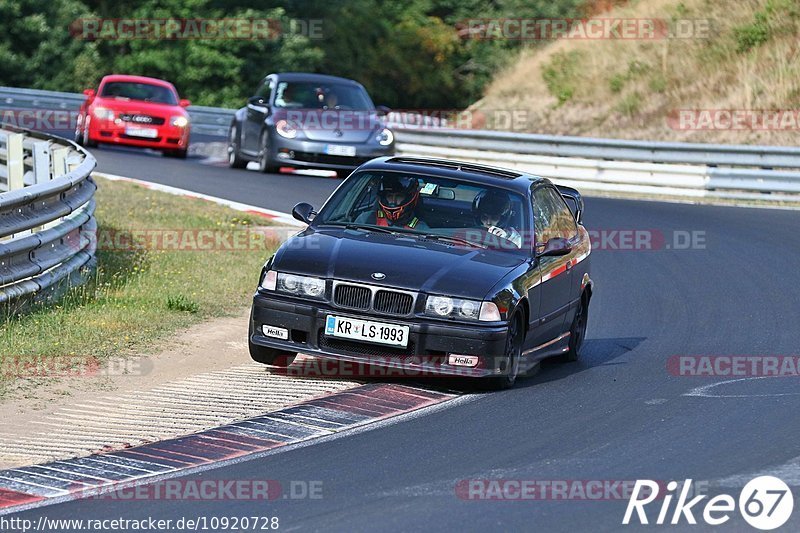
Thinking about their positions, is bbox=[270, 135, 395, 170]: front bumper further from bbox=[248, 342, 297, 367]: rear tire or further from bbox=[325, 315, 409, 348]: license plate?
bbox=[325, 315, 409, 348]: license plate

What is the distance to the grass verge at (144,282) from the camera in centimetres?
1029

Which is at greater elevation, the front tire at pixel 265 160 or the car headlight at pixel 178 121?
the car headlight at pixel 178 121

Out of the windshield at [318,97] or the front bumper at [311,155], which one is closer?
the front bumper at [311,155]

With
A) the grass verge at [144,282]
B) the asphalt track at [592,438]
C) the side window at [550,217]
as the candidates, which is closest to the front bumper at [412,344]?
the asphalt track at [592,438]

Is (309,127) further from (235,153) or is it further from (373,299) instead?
(373,299)

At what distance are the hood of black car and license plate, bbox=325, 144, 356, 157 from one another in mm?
13902

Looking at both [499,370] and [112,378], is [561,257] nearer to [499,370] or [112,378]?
[499,370]

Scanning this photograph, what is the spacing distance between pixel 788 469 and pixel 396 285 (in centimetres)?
285

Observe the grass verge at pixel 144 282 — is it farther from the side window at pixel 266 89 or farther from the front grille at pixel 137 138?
the front grille at pixel 137 138

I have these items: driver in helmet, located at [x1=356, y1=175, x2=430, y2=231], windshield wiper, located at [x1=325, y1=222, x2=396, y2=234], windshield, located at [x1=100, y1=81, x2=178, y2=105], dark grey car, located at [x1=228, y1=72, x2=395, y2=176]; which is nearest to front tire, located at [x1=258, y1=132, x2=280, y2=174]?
dark grey car, located at [x1=228, y1=72, x2=395, y2=176]

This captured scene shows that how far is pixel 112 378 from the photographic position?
959 centimetres

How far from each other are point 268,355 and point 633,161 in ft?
53.3

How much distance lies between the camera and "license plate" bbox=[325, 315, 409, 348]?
912 cm

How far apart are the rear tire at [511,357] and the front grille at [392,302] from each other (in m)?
0.70
